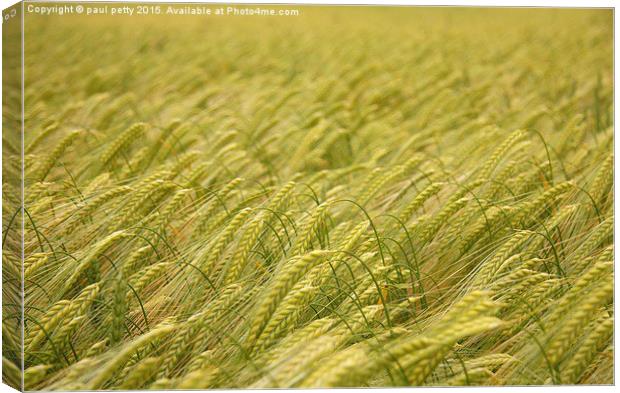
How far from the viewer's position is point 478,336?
213 cm

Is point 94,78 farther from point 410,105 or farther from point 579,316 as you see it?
point 579,316

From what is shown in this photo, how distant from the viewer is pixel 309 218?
223 cm

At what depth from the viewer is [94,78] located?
11.7ft

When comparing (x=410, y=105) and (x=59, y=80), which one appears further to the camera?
(x=410, y=105)

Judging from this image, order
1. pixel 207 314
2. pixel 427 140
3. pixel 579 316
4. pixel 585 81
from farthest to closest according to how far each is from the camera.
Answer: pixel 585 81
pixel 427 140
pixel 207 314
pixel 579 316

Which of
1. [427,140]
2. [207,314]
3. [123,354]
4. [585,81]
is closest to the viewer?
[123,354]

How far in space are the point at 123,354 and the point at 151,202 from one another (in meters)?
0.81

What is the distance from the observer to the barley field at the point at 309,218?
1.92m

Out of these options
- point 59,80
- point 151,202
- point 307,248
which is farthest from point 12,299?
point 59,80

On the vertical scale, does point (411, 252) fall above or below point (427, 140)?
below

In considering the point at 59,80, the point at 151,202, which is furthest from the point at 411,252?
the point at 59,80

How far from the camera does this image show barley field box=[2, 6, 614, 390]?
1924 millimetres

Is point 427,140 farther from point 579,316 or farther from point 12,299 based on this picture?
point 12,299

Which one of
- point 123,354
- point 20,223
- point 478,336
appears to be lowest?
point 478,336
